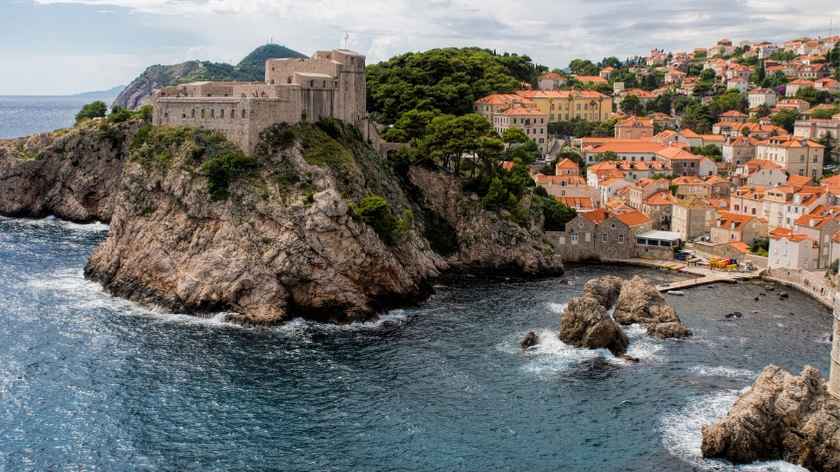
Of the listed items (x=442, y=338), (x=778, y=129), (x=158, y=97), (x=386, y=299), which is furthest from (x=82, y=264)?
(x=778, y=129)

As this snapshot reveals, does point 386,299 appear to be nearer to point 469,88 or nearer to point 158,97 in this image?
point 158,97

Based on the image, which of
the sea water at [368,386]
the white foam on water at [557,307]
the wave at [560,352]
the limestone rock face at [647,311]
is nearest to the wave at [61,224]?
the sea water at [368,386]

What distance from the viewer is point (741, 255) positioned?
9725cm

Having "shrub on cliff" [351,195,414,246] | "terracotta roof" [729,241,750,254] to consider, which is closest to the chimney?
"shrub on cliff" [351,195,414,246]

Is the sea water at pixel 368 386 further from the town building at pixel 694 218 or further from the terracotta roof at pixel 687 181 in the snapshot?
the terracotta roof at pixel 687 181

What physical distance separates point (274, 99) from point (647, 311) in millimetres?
39730

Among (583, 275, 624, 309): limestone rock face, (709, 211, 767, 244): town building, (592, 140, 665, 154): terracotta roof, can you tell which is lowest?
(583, 275, 624, 309): limestone rock face

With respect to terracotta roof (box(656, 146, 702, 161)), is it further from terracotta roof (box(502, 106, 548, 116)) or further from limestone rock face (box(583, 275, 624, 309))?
limestone rock face (box(583, 275, 624, 309))

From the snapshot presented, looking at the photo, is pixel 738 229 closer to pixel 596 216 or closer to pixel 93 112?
pixel 596 216

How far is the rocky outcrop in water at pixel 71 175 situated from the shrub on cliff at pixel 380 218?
4636cm

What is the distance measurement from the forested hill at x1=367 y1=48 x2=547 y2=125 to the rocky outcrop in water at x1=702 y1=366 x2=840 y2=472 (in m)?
66.8

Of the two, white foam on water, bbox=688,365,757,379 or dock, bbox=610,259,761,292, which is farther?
dock, bbox=610,259,761,292

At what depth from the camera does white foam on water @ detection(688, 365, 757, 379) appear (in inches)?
2325

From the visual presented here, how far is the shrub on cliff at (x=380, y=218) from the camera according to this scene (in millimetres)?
77875
